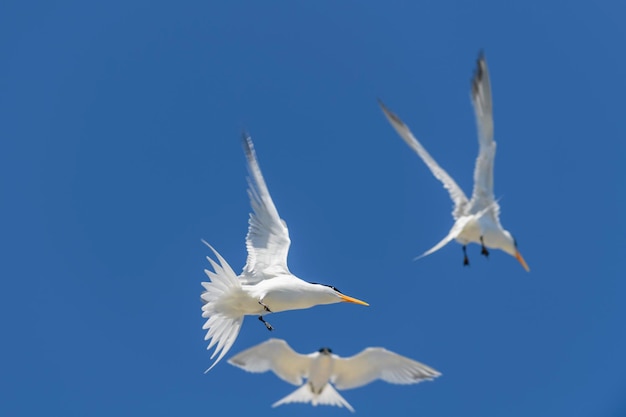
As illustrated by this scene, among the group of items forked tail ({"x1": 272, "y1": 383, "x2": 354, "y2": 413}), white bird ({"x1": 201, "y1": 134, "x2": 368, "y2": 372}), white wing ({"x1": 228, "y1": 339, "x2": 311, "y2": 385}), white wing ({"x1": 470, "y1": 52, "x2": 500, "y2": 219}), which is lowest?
forked tail ({"x1": 272, "y1": 383, "x2": 354, "y2": 413})

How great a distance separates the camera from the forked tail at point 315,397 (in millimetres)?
15305

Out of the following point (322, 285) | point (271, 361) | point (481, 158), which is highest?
point (481, 158)

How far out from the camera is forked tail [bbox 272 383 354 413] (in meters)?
15.3

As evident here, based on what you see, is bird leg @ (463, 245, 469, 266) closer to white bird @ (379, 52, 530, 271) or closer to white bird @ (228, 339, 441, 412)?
white bird @ (379, 52, 530, 271)

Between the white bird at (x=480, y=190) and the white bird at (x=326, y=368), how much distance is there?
1.69 m

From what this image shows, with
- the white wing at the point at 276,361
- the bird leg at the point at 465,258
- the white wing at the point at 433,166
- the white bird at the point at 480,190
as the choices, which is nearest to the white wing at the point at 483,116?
the white bird at the point at 480,190

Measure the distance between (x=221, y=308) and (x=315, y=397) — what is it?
1634 mm

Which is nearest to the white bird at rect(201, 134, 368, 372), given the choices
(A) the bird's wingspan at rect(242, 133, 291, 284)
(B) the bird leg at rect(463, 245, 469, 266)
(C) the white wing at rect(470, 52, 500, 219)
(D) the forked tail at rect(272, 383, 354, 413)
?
(A) the bird's wingspan at rect(242, 133, 291, 284)

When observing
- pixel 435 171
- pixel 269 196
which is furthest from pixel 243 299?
pixel 435 171

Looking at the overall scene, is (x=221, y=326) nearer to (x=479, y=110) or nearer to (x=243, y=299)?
(x=243, y=299)

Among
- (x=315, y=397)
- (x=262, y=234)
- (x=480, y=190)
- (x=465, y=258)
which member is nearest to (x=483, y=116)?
(x=480, y=190)

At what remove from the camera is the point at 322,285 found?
16047mm

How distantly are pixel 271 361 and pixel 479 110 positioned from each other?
4.10 meters

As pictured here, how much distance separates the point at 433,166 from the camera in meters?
16.2
